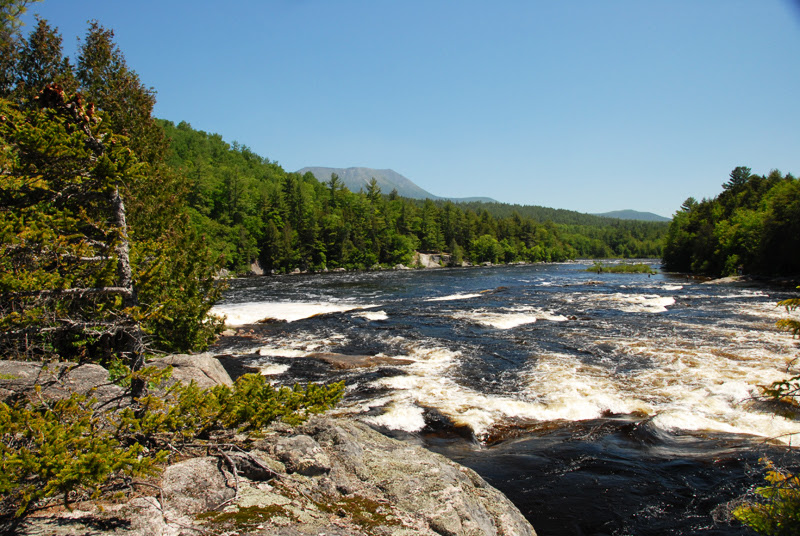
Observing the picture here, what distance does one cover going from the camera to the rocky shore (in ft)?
10.5

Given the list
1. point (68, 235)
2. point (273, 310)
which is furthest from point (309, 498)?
point (273, 310)

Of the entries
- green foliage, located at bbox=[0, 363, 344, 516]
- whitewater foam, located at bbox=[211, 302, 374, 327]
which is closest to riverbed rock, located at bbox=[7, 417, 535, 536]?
green foliage, located at bbox=[0, 363, 344, 516]

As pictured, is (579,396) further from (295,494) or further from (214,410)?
(214,410)

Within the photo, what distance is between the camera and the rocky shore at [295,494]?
3.21 m

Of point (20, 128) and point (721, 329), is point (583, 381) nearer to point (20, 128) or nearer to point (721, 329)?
point (721, 329)

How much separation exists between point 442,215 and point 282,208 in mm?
52472

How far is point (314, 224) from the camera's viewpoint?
8206 centimetres

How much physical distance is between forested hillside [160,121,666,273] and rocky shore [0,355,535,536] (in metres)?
61.0

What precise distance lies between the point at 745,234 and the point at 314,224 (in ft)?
232

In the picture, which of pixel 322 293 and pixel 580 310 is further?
pixel 322 293

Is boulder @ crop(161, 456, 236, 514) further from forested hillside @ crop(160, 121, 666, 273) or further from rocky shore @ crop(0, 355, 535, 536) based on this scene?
forested hillside @ crop(160, 121, 666, 273)

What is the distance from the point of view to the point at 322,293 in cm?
3950

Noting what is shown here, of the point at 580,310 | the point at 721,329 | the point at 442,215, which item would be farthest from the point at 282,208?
the point at 721,329

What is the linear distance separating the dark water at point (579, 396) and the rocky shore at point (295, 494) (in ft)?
7.20
